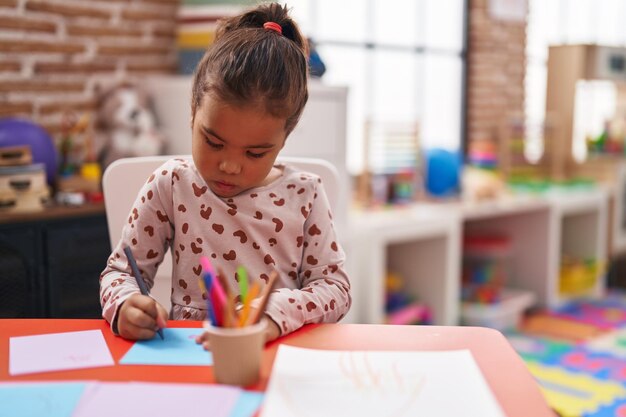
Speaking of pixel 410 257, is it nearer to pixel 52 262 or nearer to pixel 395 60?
pixel 395 60

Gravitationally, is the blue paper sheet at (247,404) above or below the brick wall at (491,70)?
below

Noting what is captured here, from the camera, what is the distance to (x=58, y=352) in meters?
0.84

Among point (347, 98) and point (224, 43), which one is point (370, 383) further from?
point (347, 98)

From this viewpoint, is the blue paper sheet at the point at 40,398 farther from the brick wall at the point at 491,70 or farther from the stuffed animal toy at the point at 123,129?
the brick wall at the point at 491,70

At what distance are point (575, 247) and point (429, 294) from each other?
1.44 meters

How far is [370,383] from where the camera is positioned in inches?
29.2

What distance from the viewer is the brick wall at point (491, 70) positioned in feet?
13.9

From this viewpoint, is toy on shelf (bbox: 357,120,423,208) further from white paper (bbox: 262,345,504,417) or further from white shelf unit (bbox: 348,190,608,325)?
white paper (bbox: 262,345,504,417)

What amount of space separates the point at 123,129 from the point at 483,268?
193cm

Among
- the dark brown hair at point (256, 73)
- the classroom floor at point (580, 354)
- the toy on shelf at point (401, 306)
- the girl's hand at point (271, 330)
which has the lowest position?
the classroom floor at point (580, 354)

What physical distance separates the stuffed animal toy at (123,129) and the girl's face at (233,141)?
1604 mm

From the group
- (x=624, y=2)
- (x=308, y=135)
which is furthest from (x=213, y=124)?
(x=624, y=2)

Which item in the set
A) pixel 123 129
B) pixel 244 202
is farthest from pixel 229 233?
pixel 123 129

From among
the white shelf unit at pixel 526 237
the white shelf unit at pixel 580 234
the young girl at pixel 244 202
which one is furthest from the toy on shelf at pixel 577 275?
the young girl at pixel 244 202
